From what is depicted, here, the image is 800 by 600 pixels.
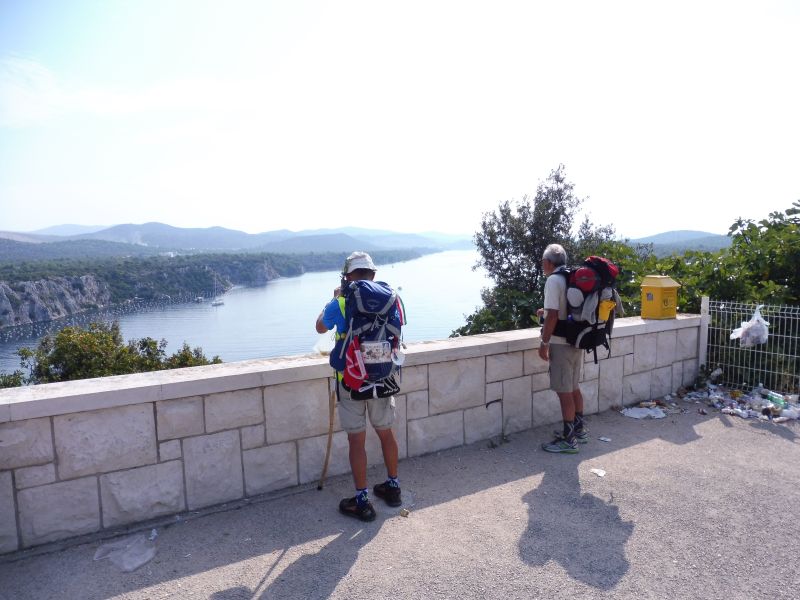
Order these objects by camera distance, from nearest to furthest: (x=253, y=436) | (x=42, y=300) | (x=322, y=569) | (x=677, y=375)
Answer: (x=322, y=569)
(x=253, y=436)
(x=677, y=375)
(x=42, y=300)

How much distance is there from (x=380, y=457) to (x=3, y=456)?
96.5 inches

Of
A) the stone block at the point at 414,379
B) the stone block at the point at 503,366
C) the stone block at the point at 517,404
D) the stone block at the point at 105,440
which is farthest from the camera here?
the stone block at the point at 517,404

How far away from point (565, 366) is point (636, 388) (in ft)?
6.18

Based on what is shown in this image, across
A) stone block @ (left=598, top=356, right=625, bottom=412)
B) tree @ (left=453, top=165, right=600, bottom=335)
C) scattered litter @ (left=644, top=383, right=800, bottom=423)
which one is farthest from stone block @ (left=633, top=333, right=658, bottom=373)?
tree @ (left=453, top=165, right=600, bottom=335)

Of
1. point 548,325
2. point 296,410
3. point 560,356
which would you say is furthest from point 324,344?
point 560,356

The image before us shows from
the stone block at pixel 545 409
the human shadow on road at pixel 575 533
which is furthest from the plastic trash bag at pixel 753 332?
the human shadow on road at pixel 575 533

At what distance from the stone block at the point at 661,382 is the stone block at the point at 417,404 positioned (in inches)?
125

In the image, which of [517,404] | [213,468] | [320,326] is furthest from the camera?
[517,404]

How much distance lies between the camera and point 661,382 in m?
6.21

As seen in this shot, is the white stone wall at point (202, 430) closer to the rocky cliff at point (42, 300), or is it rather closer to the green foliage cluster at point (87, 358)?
the green foliage cluster at point (87, 358)

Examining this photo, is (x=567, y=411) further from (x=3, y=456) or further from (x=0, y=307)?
(x=0, y=307)

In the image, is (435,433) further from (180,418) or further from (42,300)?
(42,300)

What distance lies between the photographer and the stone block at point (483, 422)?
15.4ft

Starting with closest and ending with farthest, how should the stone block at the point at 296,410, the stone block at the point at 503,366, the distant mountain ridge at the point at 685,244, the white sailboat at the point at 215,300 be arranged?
the stone block at the point at 296,410, the stone block at the point at 503,366, the distant mountain ridge at the point at 685,244, the white sailboat at the point at 215,300
